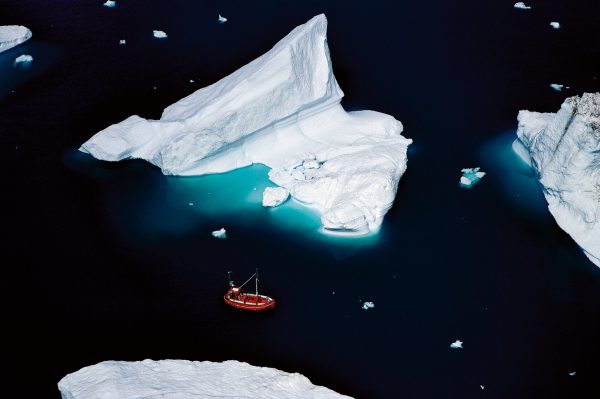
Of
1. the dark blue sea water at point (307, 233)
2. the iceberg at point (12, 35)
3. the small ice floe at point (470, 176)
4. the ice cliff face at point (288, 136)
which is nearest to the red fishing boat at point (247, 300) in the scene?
the dark blue sea water at point (307, 233)

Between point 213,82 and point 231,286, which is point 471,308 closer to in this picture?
point 231,286

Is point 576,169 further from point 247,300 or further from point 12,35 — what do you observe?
point 12,35

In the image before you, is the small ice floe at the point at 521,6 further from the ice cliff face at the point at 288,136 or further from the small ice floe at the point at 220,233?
the small ice floe at the point at 220,233

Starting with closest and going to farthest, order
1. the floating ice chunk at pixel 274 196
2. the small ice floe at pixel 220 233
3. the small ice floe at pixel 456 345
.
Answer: the small ice floe at pixel 456 345 → the small ice floe at pixel 220 233 → the floating ice chunk at pixel 274 196

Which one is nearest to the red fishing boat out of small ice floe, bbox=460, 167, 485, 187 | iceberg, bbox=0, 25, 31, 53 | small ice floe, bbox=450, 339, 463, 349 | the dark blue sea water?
the dark blue sea water

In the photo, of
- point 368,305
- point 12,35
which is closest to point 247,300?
point 368,305

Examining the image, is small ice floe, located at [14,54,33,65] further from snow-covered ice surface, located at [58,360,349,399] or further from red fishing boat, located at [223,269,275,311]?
snow-covered ice surface, located at [58,360,349,399]

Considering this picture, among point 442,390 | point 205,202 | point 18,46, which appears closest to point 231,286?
point 205,202
